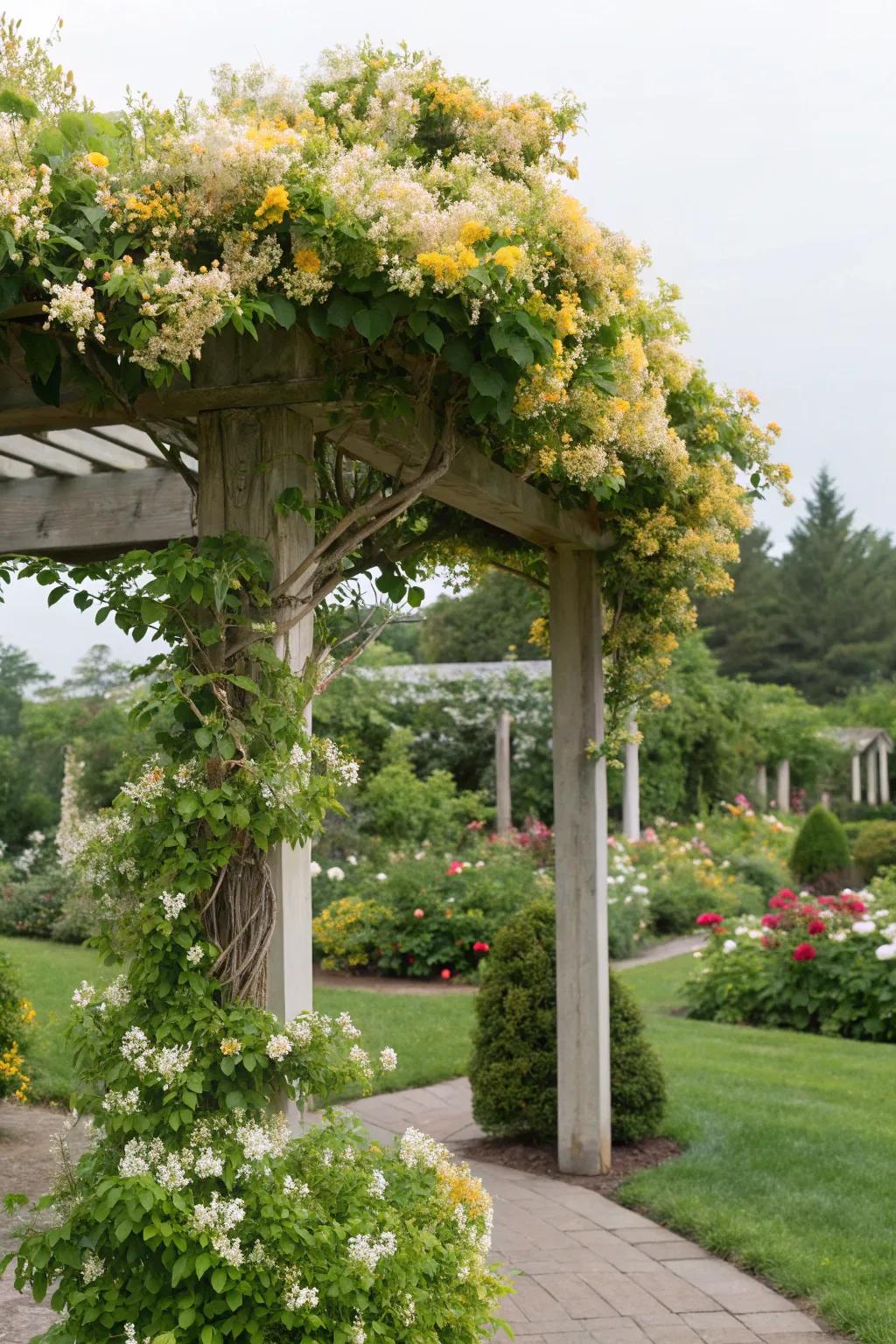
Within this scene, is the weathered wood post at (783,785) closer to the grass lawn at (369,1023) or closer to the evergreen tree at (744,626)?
the grass lawn at (369,1023)

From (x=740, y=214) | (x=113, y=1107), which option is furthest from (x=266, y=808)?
(x=740, y=214)

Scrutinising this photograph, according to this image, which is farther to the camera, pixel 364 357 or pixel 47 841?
pixel 47 841

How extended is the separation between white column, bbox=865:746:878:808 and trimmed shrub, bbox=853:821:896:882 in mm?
11656

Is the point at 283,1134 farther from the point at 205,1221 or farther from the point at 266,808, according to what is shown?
the point at 266,808

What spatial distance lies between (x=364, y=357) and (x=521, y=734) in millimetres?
12171

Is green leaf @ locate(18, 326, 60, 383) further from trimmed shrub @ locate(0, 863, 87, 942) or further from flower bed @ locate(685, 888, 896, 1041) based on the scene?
trimmed shrub @ locate(0, 863, 87, 942)

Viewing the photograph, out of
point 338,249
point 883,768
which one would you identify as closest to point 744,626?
point 883,768

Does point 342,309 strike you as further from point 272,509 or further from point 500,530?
point 500,530

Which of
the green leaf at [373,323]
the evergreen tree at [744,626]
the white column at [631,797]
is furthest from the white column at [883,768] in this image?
the green leaf at [373,323]

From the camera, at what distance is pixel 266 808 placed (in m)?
2.57

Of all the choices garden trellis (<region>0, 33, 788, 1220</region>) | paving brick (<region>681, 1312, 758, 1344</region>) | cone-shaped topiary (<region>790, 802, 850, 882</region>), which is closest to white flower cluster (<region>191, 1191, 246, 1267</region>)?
garden trellis (<region>0, 33, 788, 1220</region>)

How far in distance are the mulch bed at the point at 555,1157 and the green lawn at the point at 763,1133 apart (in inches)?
3.6

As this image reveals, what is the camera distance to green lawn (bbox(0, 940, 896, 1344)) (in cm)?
389

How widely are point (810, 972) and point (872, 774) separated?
803 inches
